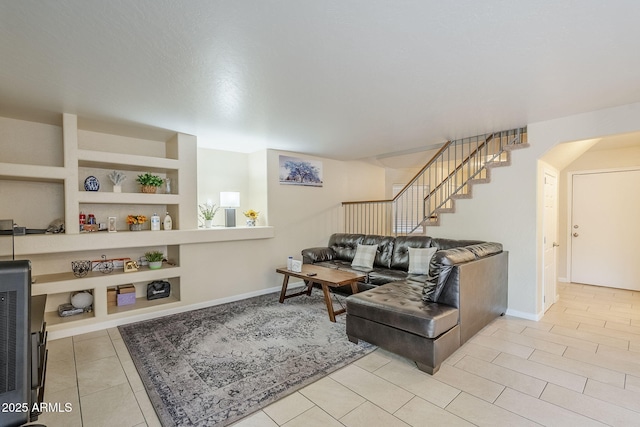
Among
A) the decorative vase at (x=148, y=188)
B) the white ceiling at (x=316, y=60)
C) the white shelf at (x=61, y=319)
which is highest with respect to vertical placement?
the white ceiling at (x=316, y=60)

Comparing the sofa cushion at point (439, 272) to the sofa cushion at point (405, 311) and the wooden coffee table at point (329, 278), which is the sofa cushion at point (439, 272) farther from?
the wooden coffee table at point (329, 278)

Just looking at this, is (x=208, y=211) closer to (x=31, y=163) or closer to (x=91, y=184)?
(x=91, y=184)

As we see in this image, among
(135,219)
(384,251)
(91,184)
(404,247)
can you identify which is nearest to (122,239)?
(135,219)

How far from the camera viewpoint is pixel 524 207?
382 cm

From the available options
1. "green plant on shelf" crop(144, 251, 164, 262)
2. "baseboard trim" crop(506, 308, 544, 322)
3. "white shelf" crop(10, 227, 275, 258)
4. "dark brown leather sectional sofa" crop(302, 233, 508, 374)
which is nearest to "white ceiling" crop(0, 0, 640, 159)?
"white shelf" crop(10, 227, 275, 258)

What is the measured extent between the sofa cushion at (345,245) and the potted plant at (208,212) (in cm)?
224

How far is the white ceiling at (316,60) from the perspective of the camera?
5.47 feet

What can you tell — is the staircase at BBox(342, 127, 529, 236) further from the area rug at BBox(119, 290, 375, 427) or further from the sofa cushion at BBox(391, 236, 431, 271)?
the area rug at BBox(119, 290, 375, 427)

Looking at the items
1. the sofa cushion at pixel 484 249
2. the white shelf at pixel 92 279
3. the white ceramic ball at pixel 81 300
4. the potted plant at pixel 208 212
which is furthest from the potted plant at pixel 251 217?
the sofa cushion at pixel 484 249


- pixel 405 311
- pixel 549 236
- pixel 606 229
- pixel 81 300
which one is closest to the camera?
pixel 405 311

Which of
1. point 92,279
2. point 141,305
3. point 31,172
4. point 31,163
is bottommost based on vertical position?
point 141,305

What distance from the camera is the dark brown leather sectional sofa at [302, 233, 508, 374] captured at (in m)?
2.49

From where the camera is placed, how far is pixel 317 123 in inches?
147

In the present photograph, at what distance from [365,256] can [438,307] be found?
2.24 meters
